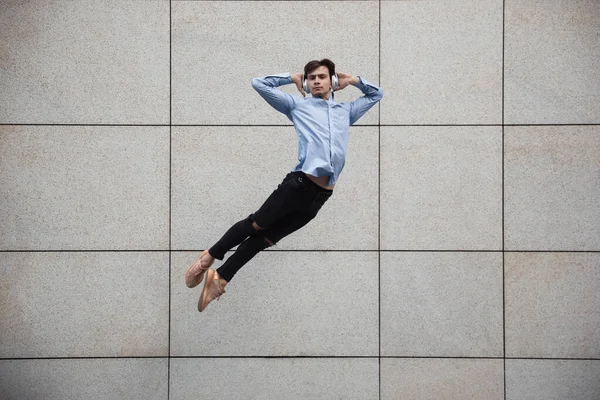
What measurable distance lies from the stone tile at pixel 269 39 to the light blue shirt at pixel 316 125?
32.8 inches

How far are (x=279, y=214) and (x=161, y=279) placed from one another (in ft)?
4.82

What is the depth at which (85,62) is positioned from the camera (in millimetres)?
4820

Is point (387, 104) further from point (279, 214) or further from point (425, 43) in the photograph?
point (279, 214)

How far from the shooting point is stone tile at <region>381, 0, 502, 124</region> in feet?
15.7

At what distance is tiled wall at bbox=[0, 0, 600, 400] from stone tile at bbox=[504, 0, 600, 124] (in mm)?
18

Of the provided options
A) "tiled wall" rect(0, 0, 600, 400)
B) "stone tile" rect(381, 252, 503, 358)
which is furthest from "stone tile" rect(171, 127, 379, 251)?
"stone tile" rect(381, 252, 503, 358)

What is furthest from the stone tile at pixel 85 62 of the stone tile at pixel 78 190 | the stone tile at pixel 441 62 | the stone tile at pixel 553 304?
the stone tile at pixel 553 304

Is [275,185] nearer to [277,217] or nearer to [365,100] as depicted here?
[277,217]

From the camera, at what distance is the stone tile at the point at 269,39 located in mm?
4781

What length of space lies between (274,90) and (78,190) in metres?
1.92

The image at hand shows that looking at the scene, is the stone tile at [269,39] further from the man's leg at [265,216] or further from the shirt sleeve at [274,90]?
the man's leg at [265,216]

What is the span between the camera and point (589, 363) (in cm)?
484

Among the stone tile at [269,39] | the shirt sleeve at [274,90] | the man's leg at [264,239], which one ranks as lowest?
the man's leg at [264,239]

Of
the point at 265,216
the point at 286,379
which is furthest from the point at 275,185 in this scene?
the point at 286,379
